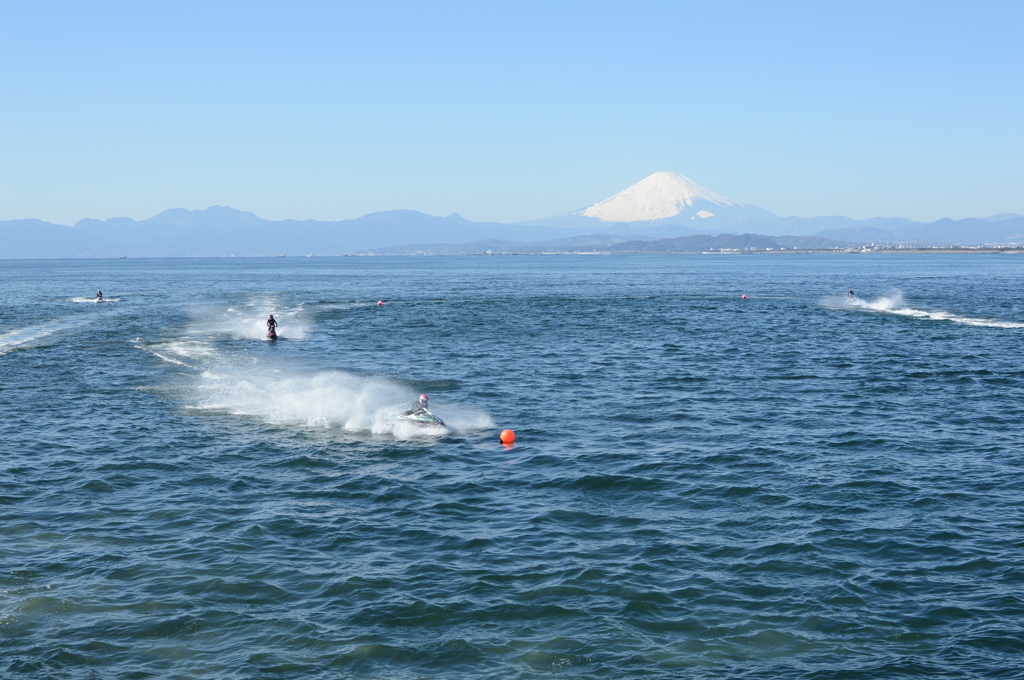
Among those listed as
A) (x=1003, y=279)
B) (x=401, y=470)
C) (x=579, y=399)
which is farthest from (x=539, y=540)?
(x=1003, y=279)

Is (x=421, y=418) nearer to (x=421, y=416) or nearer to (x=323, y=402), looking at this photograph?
(x=421, y=416)

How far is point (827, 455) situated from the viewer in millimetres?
30016

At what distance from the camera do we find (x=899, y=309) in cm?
9056

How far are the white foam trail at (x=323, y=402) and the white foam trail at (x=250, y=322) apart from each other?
2251 cm

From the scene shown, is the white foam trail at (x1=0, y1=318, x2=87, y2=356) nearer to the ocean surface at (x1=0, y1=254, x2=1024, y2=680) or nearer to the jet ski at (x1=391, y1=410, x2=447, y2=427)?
the ocean surface at (x1=0, y1=254, x2=1024, y2=680)

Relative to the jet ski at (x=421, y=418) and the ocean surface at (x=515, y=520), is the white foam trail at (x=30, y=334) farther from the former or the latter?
the jet ski at (x=421, y=418)

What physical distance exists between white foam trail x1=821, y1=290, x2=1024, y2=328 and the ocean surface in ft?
95.0

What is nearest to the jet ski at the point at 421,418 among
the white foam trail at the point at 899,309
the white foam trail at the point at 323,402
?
the white foam trail at the point at 323,402

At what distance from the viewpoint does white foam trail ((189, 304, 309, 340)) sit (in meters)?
71.7

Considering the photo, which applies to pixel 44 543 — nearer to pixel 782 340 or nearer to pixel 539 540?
pixel 539 540

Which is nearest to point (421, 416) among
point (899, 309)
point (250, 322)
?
point (250, 322)

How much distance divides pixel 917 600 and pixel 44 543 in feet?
72.0

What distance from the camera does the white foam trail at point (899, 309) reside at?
75938mm

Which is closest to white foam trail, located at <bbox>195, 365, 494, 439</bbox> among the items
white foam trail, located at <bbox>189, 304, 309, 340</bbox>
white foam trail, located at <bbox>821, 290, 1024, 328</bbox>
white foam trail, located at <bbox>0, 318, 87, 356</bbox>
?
white foam trail, located at <bbox>189, 304, 309, 340</bbox>
